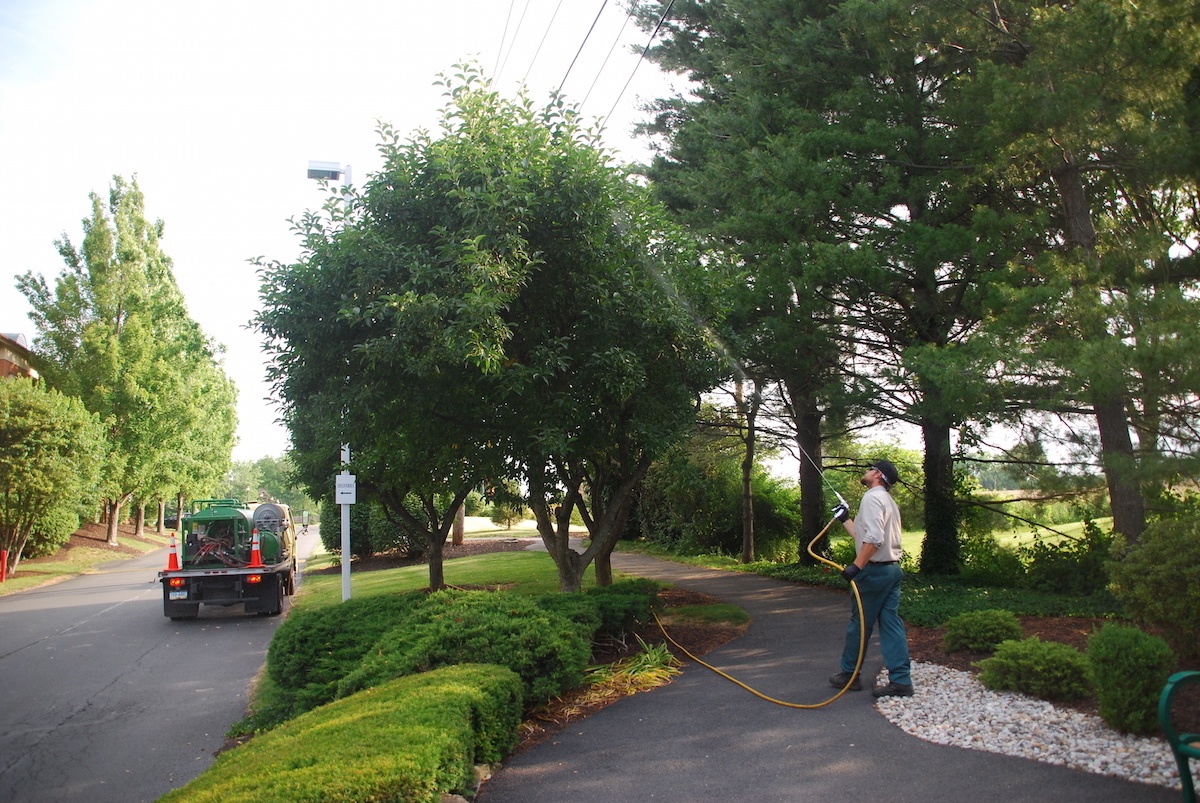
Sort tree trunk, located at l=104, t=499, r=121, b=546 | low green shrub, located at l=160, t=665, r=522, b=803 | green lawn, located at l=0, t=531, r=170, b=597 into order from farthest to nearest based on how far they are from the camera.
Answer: tree trunk, located at l=104, t=499, r=121, b=546 → green lawn, located at l=0, t=531, r=170, b=597 → low green shrub, located at l=160, t=665, r=522, b=803

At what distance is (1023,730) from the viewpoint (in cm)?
554

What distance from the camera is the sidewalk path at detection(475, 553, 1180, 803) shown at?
4.73 m

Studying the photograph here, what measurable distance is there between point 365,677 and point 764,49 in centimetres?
1247

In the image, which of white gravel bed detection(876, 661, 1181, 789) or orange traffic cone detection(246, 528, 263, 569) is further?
orange traffic cone detection(246, 528, 263, 569)

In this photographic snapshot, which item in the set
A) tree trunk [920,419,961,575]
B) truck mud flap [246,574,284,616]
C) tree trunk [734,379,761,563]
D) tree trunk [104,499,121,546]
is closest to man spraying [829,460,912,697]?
tree trunk [734,379,761,563]

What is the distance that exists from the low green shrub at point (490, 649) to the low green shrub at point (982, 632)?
348cm

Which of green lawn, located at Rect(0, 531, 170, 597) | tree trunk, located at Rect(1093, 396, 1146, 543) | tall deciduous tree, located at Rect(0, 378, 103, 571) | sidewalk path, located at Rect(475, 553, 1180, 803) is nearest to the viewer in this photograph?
sidewalk path, located at Rect(475, 553, 1180, 803)

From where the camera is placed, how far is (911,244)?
40.5 ft

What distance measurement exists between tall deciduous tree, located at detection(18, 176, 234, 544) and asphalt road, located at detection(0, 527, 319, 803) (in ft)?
60.0

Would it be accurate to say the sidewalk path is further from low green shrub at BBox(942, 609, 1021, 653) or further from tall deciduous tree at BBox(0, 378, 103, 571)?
tall deciduous tree at BBox(0, 378, 103, 571)

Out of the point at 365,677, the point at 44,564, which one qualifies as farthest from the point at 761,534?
the point at 44,564

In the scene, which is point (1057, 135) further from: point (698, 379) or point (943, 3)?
point (698, 379)

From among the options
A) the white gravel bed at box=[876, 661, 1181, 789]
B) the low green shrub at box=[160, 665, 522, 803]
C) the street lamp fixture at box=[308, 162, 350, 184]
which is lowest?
the white gravel bed at box=[876, 661, 1181, 789]

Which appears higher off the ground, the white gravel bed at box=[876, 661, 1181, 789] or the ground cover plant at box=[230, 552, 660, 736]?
the ground cover plant at box=[230, 552, 660, 736]
